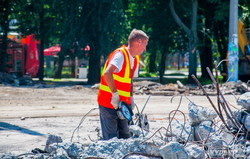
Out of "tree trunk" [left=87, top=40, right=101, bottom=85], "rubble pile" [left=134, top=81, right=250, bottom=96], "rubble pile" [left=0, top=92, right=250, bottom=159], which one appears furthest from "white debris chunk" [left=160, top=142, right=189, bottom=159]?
"tree trunk" [left=87, top=40, right=101, bottom=85]

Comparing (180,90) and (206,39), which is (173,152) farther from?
(206,39)

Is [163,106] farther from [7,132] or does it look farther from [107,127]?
[107,127]

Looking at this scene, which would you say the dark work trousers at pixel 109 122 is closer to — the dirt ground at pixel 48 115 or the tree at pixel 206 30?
the dirt ground at pixel 48 115

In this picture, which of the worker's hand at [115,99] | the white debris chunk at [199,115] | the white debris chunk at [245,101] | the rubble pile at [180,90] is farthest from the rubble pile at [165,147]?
the rubble pile at [180,90]

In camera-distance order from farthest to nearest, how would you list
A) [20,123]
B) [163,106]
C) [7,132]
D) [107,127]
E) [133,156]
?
[163,106], [20,123], [7,132], [107,127], [133,156]

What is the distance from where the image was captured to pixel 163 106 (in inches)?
532

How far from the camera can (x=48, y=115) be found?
36.8 ft

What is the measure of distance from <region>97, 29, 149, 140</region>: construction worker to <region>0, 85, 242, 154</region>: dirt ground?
53 centimetres

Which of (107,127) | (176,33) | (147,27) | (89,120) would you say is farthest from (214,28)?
(107,127)

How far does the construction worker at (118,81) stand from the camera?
5.48 meters

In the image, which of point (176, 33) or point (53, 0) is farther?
point (176, 33)

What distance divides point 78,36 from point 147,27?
237 inches

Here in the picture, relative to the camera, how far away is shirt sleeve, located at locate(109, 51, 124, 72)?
→ 545cm

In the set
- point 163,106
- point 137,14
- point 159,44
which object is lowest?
point 163,106
